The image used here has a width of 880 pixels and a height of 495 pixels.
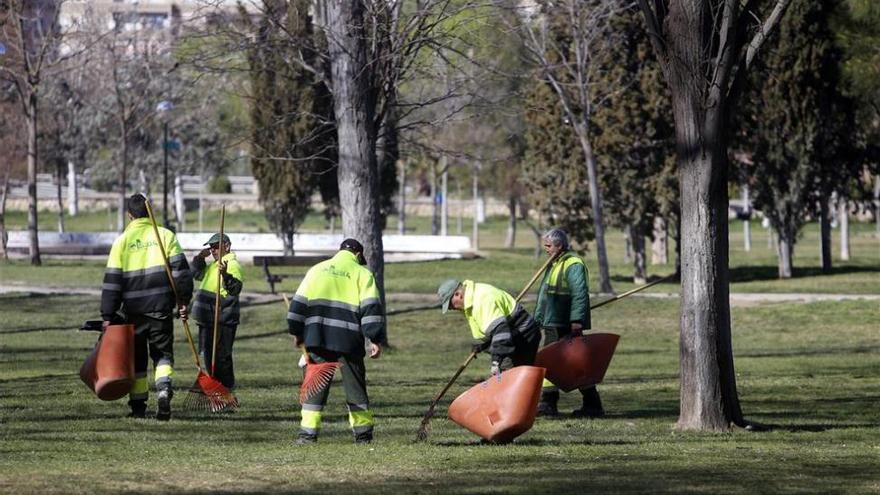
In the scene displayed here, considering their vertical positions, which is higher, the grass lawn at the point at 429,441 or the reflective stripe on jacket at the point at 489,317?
the reflective stripe on jacket at the point at 489,317

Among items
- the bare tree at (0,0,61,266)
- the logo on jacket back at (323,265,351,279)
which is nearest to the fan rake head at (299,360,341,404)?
the logo on jacket back at (323,265,351,279)

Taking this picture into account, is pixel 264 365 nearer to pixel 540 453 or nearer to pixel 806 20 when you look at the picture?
pixel 540 453

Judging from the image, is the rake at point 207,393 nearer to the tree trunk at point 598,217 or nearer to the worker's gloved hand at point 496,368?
the worker's gloved hand at point 496,368

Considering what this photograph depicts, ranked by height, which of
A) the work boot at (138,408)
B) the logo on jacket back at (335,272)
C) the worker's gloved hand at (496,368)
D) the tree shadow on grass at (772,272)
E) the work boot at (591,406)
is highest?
the logo on jacket back at (335,272)

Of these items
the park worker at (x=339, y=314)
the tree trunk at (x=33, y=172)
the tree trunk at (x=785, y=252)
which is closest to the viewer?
the park worker at (x=339, y=314)

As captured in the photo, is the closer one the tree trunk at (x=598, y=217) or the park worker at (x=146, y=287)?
the park worker at (x=146, y=287)

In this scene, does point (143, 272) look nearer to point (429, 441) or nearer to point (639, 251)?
point (429, 441)

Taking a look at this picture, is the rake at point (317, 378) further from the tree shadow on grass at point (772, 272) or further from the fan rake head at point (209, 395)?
the tree shadow on grass at point (772, 272)

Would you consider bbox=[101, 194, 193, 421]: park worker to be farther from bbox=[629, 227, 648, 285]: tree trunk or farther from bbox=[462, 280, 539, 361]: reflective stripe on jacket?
bbox=[629, 227, 648, 285]: tree trunk

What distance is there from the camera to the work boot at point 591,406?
49.5 ft

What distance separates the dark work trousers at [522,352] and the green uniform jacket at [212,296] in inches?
166

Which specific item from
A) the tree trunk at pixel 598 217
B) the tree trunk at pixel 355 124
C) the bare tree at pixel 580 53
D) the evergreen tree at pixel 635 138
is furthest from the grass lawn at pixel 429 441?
the evergreen tree at pixel 635 138

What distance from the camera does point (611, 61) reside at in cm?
3831

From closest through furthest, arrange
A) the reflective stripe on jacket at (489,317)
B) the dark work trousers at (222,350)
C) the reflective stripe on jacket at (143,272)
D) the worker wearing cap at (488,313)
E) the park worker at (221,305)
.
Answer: the worker wearing cap at (488,313) < the reflective stripe on jacket at (489,317) < the reflective stripe on jacket at (143,272) < the park worker at (221,305) < the dark work trousers at (222,350)
